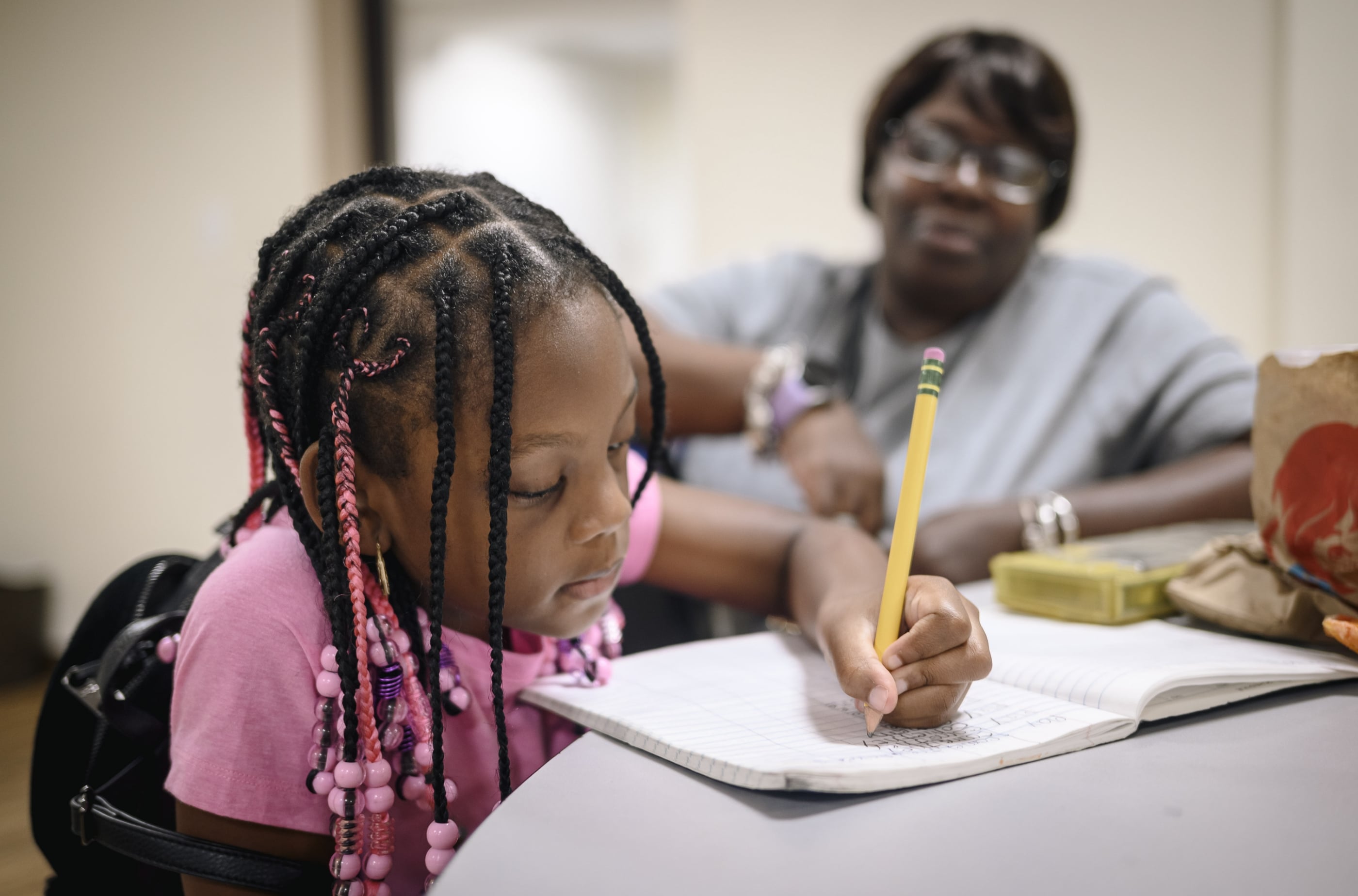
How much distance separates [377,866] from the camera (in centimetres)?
48

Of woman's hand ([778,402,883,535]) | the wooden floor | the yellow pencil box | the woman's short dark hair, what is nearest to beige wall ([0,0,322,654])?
the wooden floor

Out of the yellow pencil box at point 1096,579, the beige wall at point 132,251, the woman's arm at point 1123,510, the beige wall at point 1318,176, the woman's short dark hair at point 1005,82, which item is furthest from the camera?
the beige wall at point 132,251

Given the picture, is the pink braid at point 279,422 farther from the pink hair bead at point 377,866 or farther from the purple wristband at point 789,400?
the purple wristband at point 789,400

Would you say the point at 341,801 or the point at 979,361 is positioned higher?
the point at 979,361

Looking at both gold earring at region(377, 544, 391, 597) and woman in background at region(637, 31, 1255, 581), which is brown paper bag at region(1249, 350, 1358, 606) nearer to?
woman in background at region(637, 31, 1255, 581)

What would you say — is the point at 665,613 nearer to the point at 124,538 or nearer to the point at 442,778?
the point at 442,778

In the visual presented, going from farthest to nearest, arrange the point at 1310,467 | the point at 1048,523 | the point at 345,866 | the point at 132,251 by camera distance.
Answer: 1. the point at 132,251
2. the point at 1048,523
3. the point at 1310,467
4. the point at 345,866

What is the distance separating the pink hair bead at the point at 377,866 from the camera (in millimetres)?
477

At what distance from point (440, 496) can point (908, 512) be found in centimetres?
25

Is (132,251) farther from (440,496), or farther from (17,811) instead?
(440,496)

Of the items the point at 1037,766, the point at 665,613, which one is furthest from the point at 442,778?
the point at 665,613

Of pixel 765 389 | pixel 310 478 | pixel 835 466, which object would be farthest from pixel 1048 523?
pixel 310 478

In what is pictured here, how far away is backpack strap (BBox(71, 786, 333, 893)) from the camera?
0.46m

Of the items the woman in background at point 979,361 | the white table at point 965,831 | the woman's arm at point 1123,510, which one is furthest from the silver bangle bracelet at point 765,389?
the white table at point 965,831
